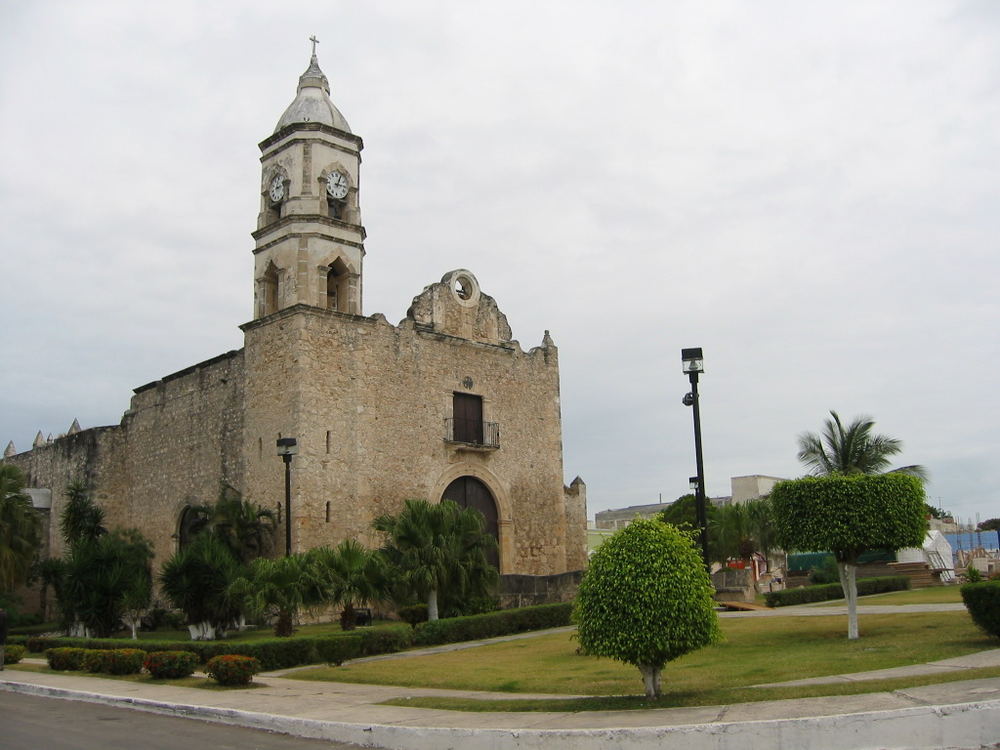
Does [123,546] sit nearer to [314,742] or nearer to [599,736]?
[314,742]

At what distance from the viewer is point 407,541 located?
22.6m

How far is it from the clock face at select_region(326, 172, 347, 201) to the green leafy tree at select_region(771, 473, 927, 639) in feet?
64.6

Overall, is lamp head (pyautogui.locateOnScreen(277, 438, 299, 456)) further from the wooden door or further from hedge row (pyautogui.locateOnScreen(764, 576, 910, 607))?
hedge row (pyautogui.locateOnScreen(764, 576, 910, 607))

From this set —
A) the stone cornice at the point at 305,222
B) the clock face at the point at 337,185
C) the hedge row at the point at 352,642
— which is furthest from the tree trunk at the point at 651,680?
the clock face at the point at 337,185

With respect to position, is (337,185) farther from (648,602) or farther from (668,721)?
(668,721)

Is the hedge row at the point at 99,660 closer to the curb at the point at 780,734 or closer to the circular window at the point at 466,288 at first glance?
the curb at the point at 780,734

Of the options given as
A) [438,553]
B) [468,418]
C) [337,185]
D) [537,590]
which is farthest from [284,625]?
[337,185]

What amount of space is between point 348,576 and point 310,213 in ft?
44.6

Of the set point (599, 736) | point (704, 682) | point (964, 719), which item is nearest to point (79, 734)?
point (599, 736)

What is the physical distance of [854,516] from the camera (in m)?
15.1

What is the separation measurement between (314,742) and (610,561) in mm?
3739

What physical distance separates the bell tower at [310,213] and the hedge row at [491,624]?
1146 cm

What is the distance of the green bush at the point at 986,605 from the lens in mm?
12422

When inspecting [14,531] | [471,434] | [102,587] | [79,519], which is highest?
[471,434]
